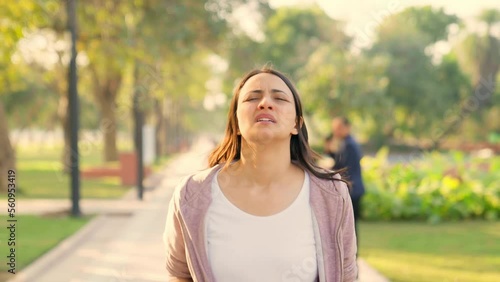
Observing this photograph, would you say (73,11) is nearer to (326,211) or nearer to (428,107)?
(326,211)

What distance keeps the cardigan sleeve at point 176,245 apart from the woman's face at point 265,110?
0.36 m

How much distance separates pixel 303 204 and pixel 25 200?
722 inches

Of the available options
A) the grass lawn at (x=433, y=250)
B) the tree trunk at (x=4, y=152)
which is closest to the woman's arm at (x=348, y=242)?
the grass lawn at (x=433, y=250)

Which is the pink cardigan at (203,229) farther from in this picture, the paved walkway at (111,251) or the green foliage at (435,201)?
the green foliage at (435,201)

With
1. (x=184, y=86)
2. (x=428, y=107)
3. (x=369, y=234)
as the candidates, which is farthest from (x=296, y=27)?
(x=369, y=234)

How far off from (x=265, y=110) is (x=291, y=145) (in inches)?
12.4

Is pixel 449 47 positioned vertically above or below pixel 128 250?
above

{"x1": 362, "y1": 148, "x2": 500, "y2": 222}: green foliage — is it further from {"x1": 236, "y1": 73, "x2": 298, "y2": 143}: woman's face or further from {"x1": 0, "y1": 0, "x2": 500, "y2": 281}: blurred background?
{"x1": 236, "y1": 73, "x2": 298, "y2": 143}: woman's face

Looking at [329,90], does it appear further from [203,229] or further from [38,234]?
[203,229]

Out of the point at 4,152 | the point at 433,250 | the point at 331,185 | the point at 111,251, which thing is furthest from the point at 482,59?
the point at 331,185

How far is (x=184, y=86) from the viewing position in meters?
40.7

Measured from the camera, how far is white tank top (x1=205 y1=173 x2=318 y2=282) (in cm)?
246

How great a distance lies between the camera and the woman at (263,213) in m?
2.47

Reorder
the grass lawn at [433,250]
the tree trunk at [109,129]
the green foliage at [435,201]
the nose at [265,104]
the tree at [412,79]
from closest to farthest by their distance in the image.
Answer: the nose at [265,104]
the grass lawn at [433,250]
the green foliage at [435,201]
the tree trunk at [109,129]
the tree at [412,79]
